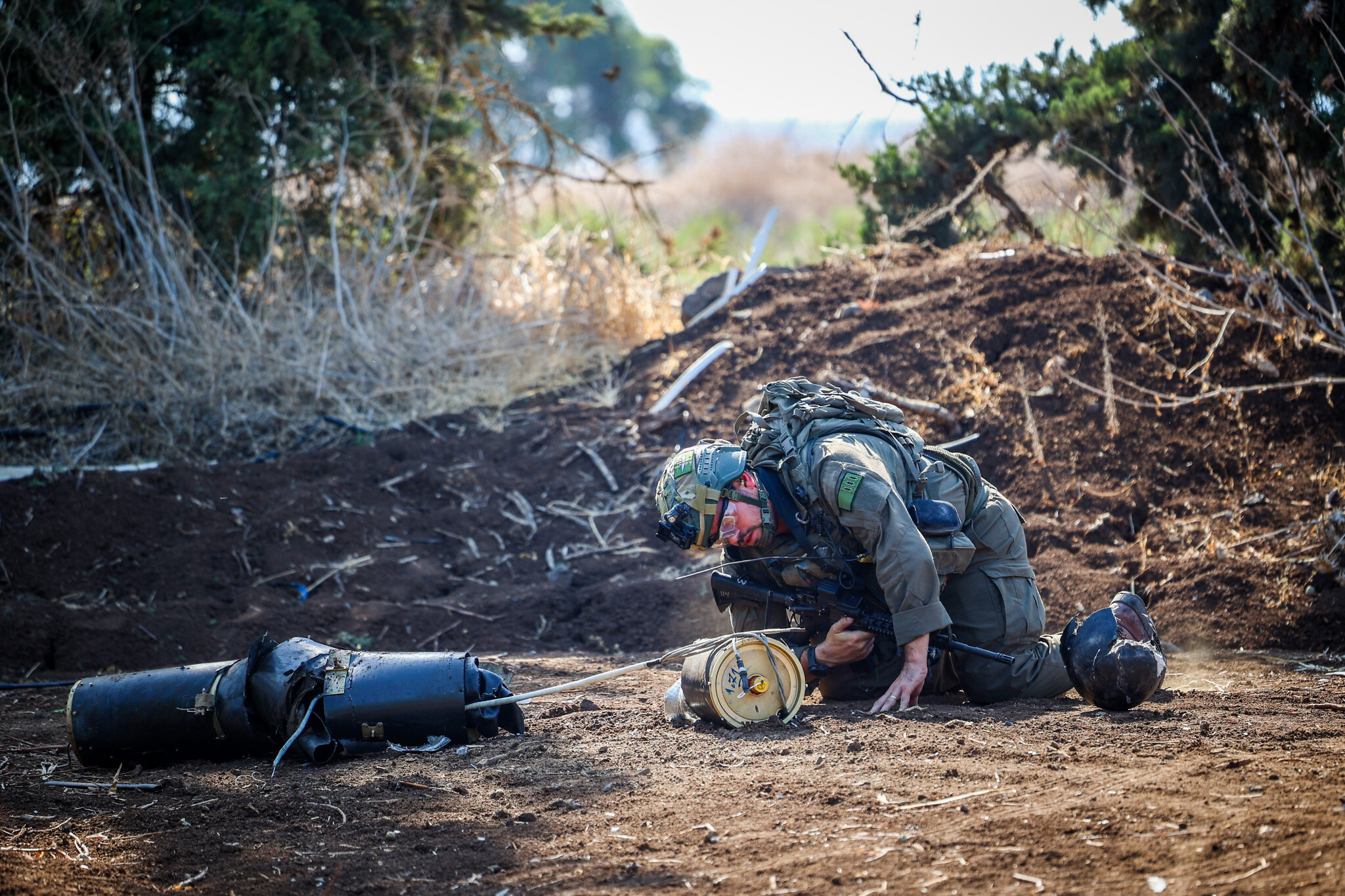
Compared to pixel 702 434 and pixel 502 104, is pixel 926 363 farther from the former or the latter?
pixel 502 104

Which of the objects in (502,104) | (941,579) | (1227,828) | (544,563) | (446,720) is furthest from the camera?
(502,104)

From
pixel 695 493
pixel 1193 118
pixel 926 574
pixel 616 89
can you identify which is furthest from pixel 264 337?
pixel 616 89

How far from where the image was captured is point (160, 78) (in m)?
7.88

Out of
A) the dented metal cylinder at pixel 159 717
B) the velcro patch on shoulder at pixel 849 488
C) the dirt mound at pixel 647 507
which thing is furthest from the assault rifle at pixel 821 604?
the dented metal cylinder at pixel 159 717

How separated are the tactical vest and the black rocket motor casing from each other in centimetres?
134

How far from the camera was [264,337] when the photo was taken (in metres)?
7.38

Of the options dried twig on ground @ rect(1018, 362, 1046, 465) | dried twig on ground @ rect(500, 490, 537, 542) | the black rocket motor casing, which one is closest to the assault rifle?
the black rocket motor casing

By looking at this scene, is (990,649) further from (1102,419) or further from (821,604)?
(1102,419)

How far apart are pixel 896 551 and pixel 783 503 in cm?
51

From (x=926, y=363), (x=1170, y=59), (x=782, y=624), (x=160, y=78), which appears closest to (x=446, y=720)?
(x=782, y=624)

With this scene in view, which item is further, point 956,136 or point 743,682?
point 956,136

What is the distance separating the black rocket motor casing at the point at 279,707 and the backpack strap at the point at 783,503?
1.24 meters

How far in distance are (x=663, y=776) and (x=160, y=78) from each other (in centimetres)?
770

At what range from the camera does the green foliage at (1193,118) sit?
5258 mm
